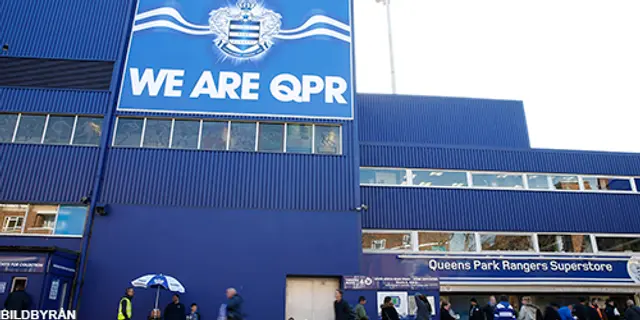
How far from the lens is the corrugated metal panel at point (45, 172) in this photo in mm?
17312

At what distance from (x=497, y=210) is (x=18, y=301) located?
60.6 feet

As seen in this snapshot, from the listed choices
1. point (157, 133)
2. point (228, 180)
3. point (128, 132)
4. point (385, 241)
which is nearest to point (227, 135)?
point (228, 180)

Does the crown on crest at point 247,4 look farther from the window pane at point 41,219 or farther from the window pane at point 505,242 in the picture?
the window pane at point 505,242

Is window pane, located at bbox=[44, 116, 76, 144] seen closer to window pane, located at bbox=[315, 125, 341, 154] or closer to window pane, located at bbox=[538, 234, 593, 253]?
window pane, located at bbox=[315, 125, 341, 154]

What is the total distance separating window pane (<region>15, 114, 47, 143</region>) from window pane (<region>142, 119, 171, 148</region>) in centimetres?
419

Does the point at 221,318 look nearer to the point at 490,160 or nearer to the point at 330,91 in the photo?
the point at 330,91

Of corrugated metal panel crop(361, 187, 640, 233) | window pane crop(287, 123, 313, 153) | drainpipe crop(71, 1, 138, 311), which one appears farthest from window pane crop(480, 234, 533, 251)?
drainpipe crop(71, 1, 138, 311)

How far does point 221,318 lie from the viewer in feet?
38.9

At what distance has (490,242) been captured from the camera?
2014cm

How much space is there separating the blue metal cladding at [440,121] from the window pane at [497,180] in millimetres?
1809

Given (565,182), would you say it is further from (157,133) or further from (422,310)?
(157,133)

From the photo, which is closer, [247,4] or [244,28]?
[244,28]

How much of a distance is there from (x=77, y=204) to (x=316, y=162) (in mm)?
9309

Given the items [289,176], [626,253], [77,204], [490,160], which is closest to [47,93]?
[77,204]
